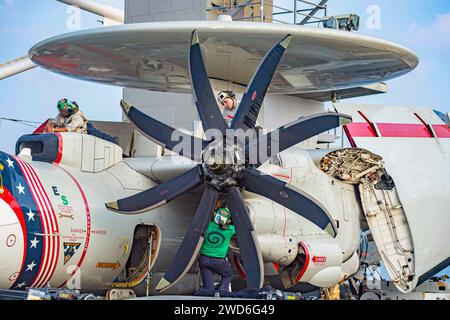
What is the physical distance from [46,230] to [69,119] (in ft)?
9.47

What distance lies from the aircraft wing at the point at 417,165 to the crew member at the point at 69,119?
562 cm

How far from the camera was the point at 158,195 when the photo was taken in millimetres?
14609

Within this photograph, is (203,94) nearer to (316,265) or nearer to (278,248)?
(278,248)

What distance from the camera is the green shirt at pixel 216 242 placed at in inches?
584

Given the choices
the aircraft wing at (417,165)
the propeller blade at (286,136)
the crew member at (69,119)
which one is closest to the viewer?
the propeller blade at (286,136)

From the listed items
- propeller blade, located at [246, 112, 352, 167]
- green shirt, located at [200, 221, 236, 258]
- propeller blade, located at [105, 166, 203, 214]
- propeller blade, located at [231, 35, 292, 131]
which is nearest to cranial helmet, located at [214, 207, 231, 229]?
green shirt, located at [200, 221, 236, 258]

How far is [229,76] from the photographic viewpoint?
1822 centimetres

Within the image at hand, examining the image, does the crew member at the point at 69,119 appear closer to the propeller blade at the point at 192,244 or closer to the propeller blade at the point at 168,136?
the propeller blade at the point at 168,136

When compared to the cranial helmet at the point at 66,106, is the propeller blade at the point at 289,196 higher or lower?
lower

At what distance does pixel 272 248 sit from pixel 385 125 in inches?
174

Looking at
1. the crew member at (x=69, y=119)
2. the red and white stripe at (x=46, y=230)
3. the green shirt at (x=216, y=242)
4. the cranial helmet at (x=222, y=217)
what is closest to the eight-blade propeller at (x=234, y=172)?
the cranial helmet at (x=222, y=217)
